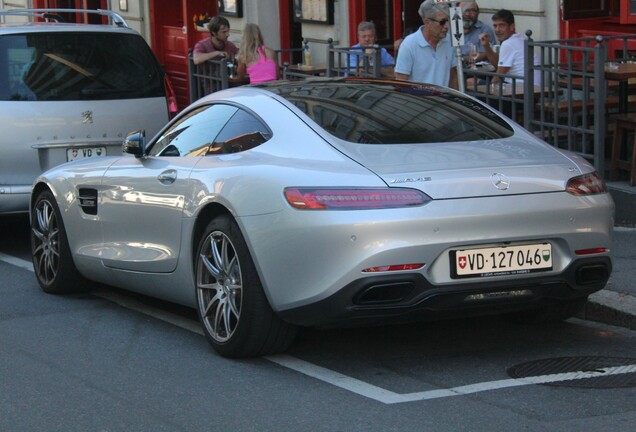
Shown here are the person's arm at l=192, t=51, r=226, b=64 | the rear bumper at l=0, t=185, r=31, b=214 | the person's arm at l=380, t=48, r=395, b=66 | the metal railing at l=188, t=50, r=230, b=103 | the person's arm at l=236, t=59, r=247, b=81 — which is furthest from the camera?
the person's arm at l=192, t=51, r=226, b=64

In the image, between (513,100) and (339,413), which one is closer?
(339,413)

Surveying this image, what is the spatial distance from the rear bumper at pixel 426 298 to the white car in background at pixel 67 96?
15.8ft

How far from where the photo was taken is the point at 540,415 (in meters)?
5.46

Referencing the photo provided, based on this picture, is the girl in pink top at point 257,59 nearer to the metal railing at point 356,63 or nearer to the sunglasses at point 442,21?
the metal railing at point 356,63

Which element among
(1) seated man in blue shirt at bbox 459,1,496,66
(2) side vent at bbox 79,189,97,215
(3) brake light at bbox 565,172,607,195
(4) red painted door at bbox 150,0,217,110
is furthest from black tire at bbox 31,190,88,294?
(4) red painted door at bbox 150,0,217,110

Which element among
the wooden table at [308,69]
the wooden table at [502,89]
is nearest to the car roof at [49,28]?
the wooden table at [502,89]

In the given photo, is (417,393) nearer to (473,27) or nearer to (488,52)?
(488,52)

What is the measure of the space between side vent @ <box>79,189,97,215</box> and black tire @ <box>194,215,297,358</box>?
1.48 m

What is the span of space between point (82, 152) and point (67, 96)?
1.61ft

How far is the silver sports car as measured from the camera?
19.4 feet

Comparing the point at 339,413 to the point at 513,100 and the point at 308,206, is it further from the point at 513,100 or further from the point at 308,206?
the point at 513,100

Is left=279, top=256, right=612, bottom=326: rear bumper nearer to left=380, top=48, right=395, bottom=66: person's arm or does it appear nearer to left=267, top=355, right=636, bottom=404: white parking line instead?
left=267, top=355, right=636, bottom=404: white parking line

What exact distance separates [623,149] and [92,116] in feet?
14.8

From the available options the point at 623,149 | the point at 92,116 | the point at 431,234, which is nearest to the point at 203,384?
the point at 431,234
